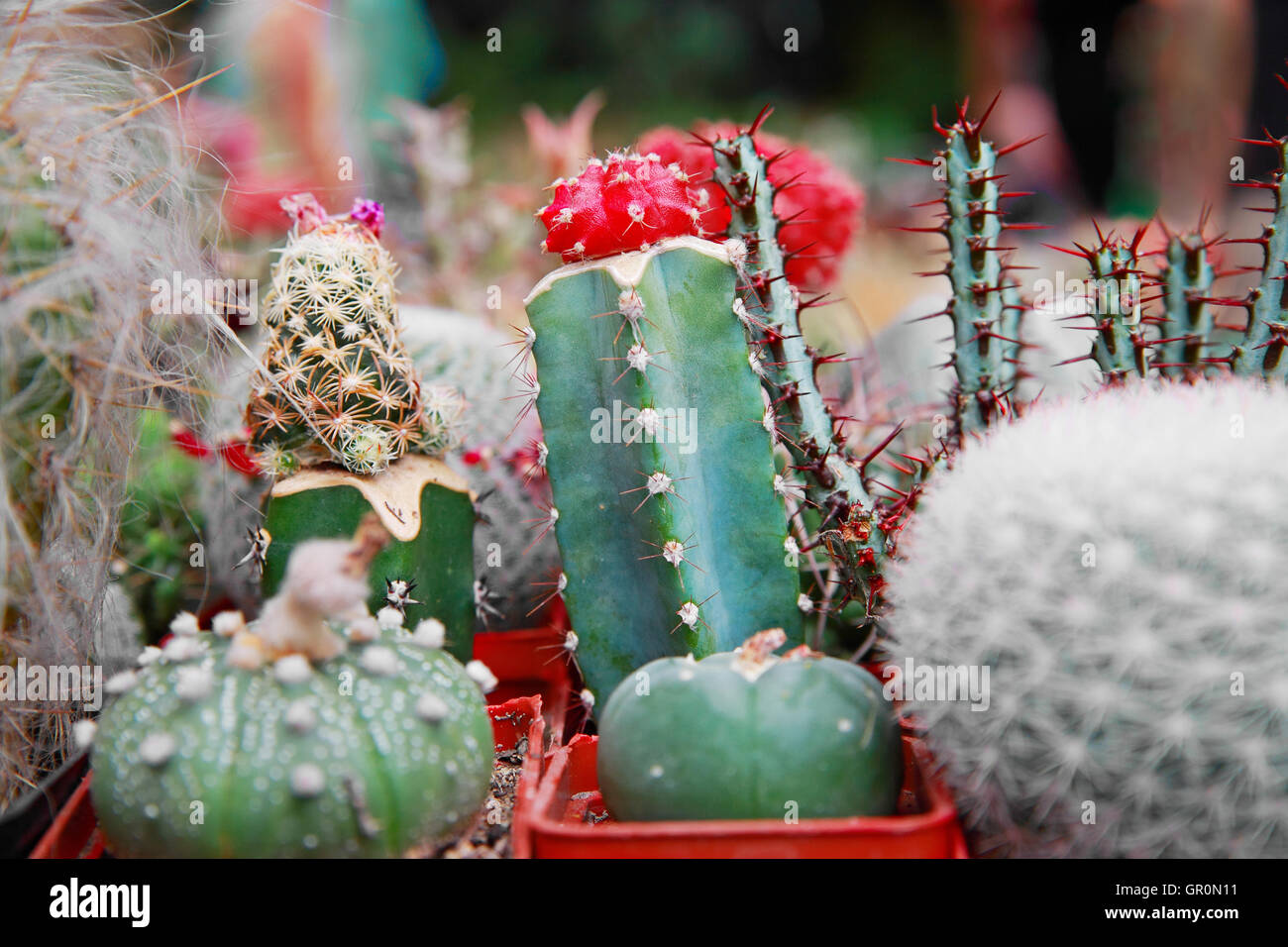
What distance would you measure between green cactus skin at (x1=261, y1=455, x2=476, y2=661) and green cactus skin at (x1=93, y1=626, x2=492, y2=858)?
1.18 ft

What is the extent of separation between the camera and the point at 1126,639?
97cm

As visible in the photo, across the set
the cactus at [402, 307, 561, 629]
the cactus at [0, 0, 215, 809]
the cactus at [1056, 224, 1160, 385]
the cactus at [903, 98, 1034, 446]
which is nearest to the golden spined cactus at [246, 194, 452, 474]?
the cactus at [0, 0, 215, 809]

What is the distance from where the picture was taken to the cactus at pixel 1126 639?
0.96 metres

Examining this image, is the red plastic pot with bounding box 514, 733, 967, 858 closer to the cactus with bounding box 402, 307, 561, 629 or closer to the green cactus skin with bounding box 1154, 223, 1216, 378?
the cactus with bounding box 402, 307, 561, 629

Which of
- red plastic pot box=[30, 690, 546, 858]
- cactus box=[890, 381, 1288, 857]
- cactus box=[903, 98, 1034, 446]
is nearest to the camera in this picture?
cactus box=[890, 381, 1288, 857]

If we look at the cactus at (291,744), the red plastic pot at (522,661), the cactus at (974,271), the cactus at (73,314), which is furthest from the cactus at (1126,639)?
the cactus at (73,314)

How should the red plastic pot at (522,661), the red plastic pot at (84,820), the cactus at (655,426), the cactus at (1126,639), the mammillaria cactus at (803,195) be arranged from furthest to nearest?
the mammillaria cactus at (803,195)
the red plastic pot at (522,661)
the cactus at (655,426)
the red plastic pot at (84,820)
the cactus at (1126,639)

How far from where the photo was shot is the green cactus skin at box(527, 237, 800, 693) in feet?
4.69

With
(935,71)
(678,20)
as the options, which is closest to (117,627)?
(678,20)

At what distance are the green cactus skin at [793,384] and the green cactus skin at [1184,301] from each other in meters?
0.58

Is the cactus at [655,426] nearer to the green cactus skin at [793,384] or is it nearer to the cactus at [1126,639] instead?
the green cactus skin at [793,384]

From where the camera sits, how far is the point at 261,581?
1.56 m

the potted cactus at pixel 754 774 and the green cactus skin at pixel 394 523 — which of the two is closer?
the potted cactus at pixel 754 774
